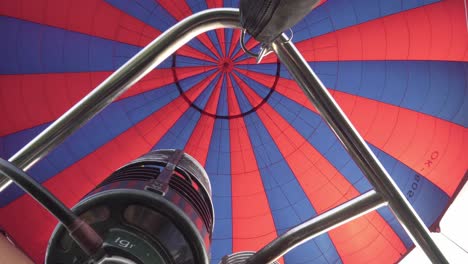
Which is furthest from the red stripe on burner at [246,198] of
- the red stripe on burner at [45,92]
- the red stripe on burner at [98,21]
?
the red stripe on burner at [98,21]

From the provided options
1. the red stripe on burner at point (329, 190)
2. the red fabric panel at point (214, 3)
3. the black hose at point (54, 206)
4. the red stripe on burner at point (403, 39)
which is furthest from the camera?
the red stripe on burner at point (329, 190)

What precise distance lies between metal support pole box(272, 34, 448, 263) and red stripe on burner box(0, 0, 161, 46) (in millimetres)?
2335

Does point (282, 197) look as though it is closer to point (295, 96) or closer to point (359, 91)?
point (295, 96)

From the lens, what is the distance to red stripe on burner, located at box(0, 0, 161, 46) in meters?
2.80

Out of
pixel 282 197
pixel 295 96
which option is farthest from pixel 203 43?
pixel 282 197

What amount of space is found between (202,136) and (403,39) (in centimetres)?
148

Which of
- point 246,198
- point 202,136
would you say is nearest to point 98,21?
point 202,136

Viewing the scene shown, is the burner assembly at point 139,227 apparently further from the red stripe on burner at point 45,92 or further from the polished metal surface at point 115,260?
the red stripe on burner at point 45,92

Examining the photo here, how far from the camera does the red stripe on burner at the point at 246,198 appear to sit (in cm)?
300

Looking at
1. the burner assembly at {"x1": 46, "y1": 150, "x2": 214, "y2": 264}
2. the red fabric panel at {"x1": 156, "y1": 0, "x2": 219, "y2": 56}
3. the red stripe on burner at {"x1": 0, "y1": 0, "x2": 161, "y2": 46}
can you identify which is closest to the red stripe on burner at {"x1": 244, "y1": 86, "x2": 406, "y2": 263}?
the red fabric panel at {"x1": 156, "y1": 0, "x2": 219, "y2": 56}

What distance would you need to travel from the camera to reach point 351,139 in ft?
1.97

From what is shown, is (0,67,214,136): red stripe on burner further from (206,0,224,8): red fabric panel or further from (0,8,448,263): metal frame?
(0,8,448,263): metal frame

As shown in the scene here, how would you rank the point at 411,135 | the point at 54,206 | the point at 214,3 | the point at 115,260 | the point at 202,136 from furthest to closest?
the point at 202,136 < the point at 411,135 < the point at 214,3 < the point at 115,260 < the point at 54,206

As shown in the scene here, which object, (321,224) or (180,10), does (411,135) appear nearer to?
(180,10)
